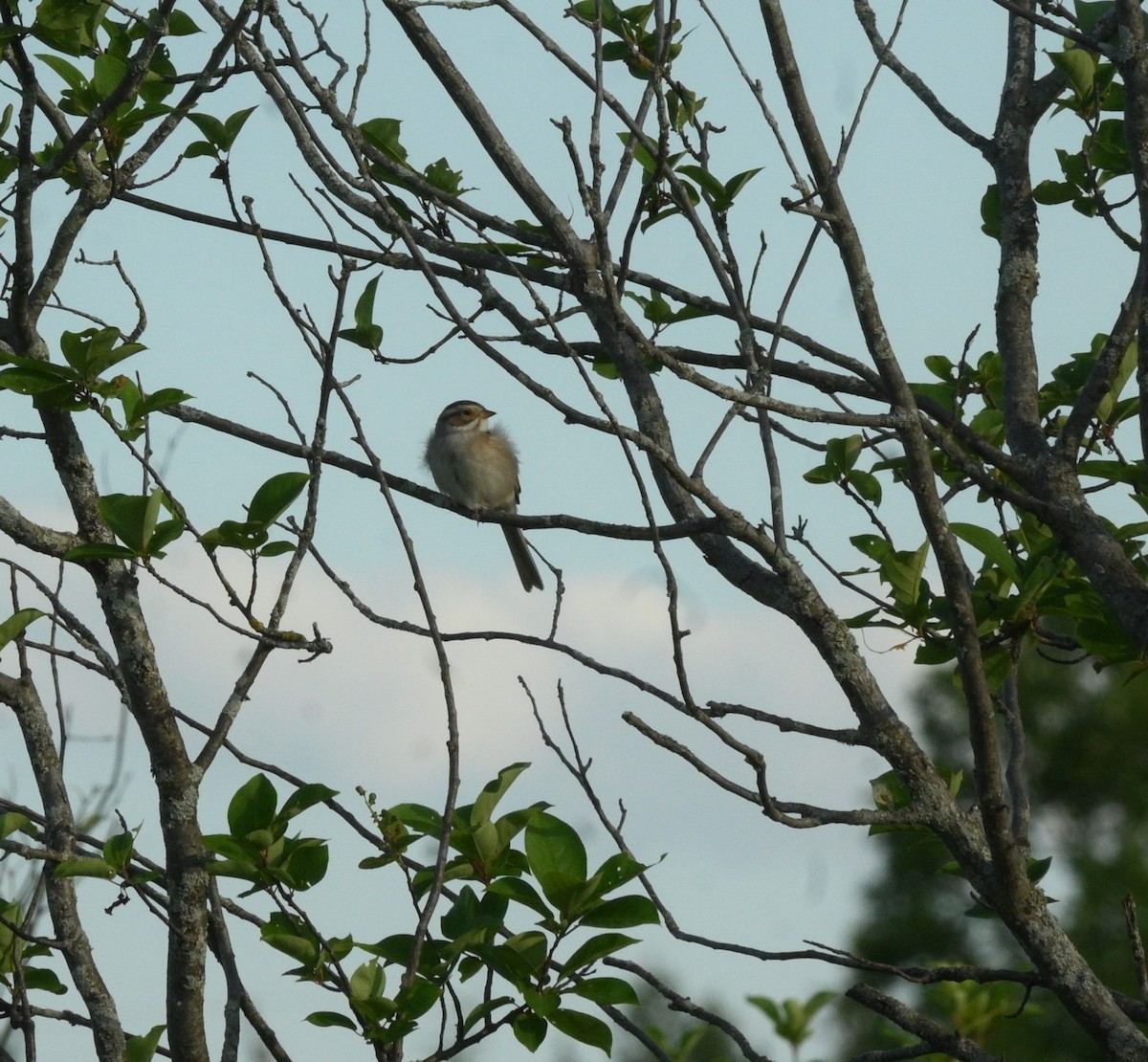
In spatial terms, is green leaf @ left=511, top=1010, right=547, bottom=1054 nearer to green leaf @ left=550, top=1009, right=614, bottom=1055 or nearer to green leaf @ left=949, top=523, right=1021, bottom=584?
green leaf @ left=550, top=1009, right=614, bottom=1055

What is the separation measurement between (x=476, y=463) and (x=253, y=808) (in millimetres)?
5787

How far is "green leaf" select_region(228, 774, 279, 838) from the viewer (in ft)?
10.2

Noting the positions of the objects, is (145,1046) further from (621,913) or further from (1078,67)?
(1078,67)

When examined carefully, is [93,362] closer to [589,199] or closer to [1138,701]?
[589,199]

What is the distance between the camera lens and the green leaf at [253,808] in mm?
3105

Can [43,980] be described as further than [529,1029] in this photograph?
→ Yes

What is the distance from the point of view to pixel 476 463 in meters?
8.81

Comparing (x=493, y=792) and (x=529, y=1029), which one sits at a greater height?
(x=493, y=792)

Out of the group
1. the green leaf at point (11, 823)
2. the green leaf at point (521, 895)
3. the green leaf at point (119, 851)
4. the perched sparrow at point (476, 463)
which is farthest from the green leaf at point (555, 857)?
the perched sparrow at point (476, 463)

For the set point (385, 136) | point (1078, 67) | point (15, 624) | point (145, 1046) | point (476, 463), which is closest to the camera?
point (145, 1046)

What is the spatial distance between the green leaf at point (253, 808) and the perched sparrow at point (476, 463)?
553 centimetres

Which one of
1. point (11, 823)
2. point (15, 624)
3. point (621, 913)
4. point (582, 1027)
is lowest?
point (582, 1027)

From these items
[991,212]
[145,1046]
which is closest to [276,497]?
[145,1046]

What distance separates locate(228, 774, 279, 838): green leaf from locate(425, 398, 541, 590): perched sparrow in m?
5.53
